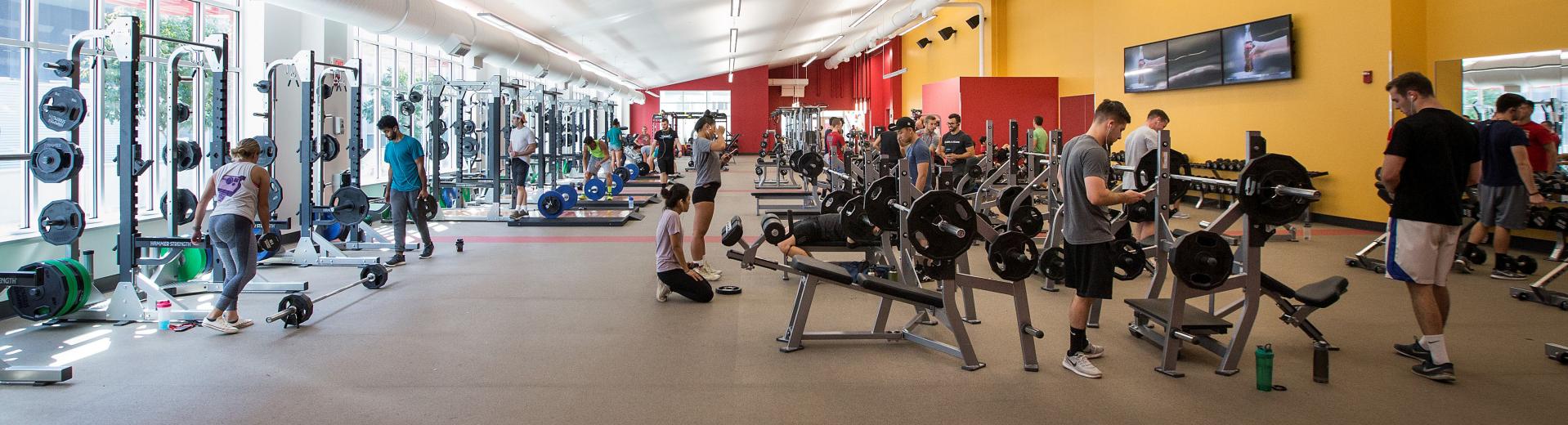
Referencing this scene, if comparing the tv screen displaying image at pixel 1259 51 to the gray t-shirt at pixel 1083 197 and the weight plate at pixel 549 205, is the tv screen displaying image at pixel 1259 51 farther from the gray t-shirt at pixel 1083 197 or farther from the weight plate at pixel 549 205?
the weight plate at pixel 549 205

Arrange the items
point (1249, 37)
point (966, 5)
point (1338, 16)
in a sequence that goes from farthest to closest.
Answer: point (966, 5) < point (1249, 37) < point (1338, 16)

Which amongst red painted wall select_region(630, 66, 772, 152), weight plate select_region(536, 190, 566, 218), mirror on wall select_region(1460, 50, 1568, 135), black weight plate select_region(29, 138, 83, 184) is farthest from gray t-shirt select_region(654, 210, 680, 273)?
red painted wall select_region(630, 66, 772, 152)

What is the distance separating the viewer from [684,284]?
487 centimetres

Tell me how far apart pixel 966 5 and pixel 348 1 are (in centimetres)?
1301

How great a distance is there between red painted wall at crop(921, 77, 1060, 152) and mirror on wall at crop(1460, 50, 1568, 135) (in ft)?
26.2

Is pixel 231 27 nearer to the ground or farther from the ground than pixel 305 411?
farther from the ground

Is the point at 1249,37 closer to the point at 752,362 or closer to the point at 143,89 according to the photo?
the point at 752,362

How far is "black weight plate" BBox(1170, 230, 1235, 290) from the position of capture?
3.25 metres

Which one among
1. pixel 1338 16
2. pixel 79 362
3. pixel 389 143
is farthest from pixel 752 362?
pixel 1338 16

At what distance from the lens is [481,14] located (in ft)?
29.8

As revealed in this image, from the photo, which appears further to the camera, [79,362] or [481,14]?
[481,14]

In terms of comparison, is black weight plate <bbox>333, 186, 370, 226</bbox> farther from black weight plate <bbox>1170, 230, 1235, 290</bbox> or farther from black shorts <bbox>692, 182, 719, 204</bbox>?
black weight plate <bbox>1170, 230, 1235, 290</bbox>

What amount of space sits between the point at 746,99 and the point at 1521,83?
983 inches

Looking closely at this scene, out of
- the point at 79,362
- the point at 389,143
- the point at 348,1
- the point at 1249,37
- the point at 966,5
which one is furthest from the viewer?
the point at 966,5
